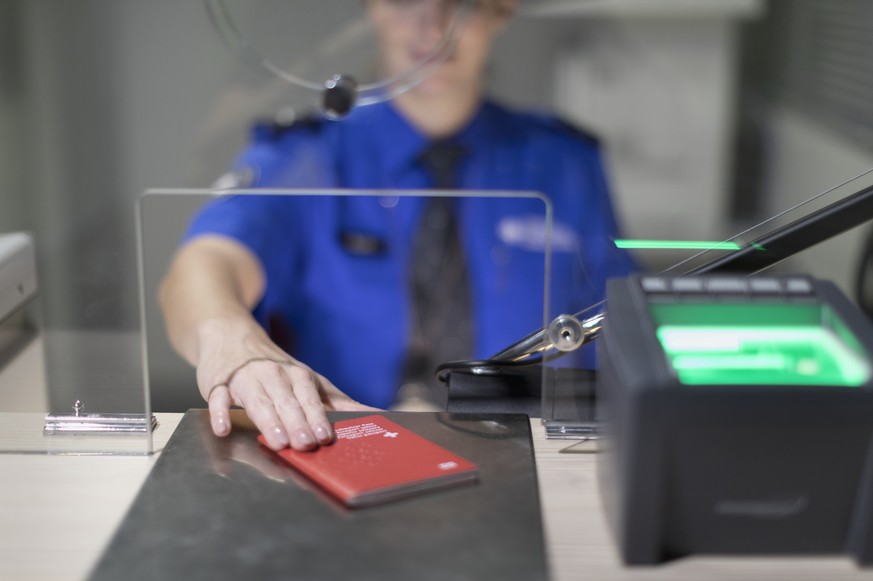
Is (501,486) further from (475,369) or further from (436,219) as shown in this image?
(436,219)

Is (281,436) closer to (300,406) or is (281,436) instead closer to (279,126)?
(300,406)

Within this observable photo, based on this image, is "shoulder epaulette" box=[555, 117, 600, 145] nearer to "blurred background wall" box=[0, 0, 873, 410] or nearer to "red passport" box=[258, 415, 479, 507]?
"blurred background wall" box=[0, 0, 873, 410]

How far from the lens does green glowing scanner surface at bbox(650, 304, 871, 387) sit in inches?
29.2

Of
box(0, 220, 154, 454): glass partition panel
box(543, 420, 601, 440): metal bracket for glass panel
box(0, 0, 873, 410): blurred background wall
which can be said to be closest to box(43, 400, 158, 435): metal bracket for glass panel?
box(0, 220, 154, 454): glass partition panel

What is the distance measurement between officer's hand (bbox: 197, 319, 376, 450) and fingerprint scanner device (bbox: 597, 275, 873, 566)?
26 centimetres

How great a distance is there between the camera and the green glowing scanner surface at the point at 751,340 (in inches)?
29.2

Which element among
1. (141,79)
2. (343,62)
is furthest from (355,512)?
(141,79)

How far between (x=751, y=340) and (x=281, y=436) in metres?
0.39

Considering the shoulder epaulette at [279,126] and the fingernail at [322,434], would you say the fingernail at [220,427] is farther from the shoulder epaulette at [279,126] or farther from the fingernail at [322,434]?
the shoulder epaulette at [279,126]

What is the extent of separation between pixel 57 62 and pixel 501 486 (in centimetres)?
254

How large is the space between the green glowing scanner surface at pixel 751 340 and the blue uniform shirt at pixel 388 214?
56cm

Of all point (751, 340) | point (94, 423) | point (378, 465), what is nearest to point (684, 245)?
point (751, 340)

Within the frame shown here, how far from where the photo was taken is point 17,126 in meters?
2.90

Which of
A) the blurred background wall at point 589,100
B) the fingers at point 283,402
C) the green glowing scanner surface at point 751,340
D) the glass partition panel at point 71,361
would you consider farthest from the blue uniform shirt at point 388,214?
the green glowing scanner surface at point 751,340
